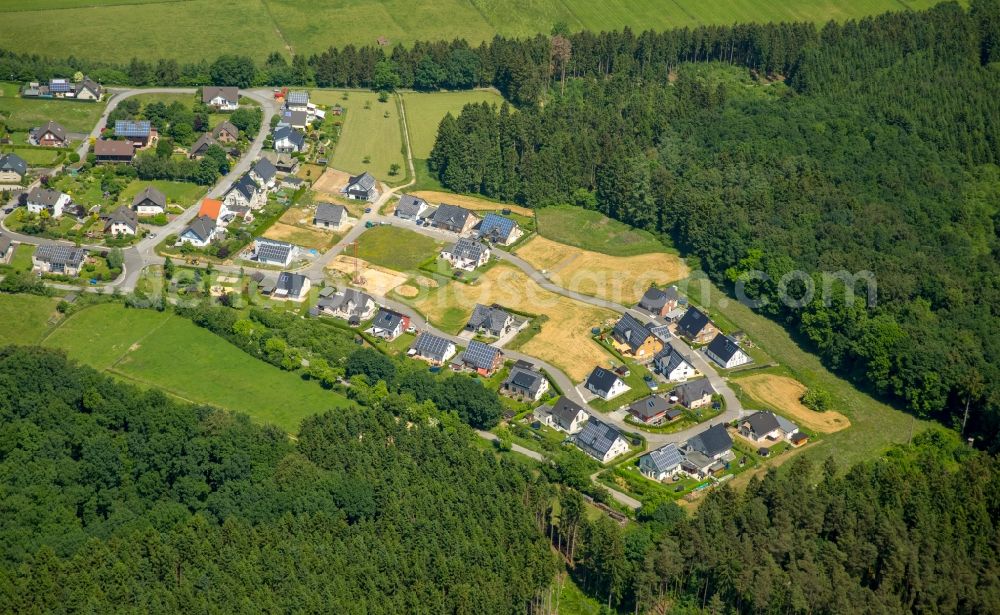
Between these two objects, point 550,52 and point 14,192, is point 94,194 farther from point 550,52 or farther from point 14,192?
point 550,52

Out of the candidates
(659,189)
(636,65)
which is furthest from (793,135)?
(636,65)

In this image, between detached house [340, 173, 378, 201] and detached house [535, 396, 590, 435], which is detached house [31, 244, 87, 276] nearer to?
detached house [340, 173, 378, 201]

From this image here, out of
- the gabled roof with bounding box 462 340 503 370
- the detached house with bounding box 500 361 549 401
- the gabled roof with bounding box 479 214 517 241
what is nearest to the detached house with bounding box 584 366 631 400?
the detached house with bounding box 500 361 549 401

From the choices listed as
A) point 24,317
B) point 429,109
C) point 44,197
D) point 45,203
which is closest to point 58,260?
point 24,317

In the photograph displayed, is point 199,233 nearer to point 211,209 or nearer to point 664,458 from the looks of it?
point 211,209

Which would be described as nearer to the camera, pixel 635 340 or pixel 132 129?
pixel 635 340

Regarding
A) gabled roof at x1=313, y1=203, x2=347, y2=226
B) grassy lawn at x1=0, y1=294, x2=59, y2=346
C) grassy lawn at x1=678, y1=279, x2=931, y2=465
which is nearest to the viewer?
grassy lawn at x1=678, y1=279, x2=931, y2=465

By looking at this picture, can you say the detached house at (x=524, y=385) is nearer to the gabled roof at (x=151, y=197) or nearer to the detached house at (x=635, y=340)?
the detached house at (x=635, y=340)
